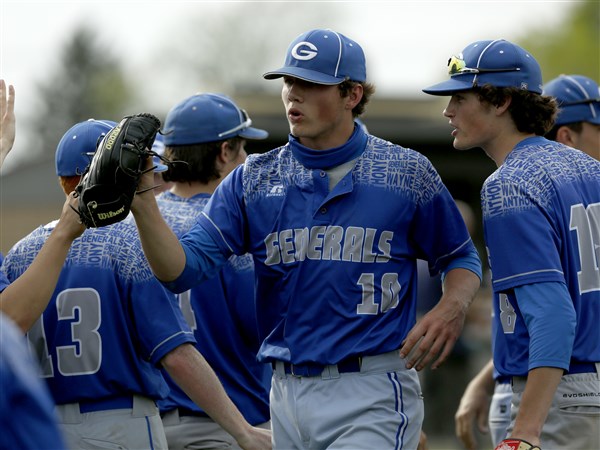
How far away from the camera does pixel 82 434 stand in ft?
16.9

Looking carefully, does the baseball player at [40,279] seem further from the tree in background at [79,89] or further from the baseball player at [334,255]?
the tree in background at [79,89]

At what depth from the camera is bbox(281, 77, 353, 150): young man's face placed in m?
5.15

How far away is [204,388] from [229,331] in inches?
40.7

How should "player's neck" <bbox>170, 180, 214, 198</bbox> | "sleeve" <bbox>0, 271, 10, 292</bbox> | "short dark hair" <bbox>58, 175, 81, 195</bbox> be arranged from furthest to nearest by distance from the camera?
"player's neck" <bbox>170, 180, 214, 198</bbox> < "short dark hair" <bbox>58, 175, 81, 195</bbox> < "sleeve" <bbox>0, 271, 10, 292</bbox>

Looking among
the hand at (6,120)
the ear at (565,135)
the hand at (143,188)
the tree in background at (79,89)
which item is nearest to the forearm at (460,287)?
the hand at (143,188)

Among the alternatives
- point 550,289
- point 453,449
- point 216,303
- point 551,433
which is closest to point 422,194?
point 550,289

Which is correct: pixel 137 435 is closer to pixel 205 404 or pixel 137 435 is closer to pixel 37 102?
pixel 205 404

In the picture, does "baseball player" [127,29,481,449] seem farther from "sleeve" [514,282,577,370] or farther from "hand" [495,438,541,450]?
"hand" [495,438,541,450]

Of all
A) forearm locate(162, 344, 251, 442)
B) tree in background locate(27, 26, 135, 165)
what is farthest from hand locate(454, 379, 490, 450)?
tree in background locate(27, 26, 135, 165)

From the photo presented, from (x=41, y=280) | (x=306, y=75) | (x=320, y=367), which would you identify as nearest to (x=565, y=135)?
(x=306, y=75)

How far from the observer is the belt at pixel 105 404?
5.18 meters

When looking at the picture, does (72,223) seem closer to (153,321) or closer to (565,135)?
(153,321)

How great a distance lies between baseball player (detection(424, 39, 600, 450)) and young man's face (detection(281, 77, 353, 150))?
53cm

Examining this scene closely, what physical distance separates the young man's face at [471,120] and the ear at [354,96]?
0.42 m
